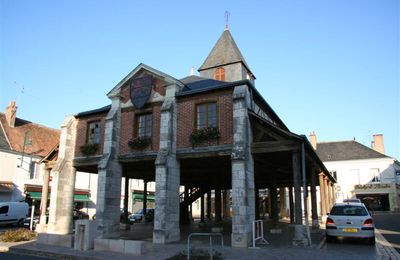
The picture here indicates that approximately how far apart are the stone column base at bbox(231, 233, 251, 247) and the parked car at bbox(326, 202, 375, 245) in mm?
3037

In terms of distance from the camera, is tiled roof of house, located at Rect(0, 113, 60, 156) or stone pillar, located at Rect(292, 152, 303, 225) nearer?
stone pillar, located at Rect(292, 152, 303, 225)

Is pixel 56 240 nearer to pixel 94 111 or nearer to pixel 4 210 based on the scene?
pixel 94 111

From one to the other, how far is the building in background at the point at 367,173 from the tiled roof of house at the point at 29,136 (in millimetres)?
30759

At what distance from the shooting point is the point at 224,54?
921 inches

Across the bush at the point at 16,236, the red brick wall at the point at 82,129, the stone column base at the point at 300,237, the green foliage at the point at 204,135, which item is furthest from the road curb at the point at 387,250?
the red brick wall at the point at 82,129

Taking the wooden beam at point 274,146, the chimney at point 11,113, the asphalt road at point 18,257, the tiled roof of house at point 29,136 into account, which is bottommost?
the asphalt road at point 18,257

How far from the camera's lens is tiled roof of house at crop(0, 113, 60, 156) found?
96.3 ft

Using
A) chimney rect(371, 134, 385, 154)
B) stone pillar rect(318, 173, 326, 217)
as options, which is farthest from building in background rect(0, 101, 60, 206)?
chimney rect(371, 134, 385, 154)

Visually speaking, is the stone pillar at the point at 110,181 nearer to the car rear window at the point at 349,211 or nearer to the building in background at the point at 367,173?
the car rear window at the point at 349,211

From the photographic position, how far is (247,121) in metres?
13.3

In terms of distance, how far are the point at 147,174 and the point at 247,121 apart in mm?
9488

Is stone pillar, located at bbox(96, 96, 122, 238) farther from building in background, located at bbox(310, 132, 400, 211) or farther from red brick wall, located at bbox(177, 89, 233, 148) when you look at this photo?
building in background, located at bbox(310, 132, 400, 211)

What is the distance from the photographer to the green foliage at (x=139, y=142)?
15344 millimetres

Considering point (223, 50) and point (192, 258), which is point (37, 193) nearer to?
point (223, 50)
